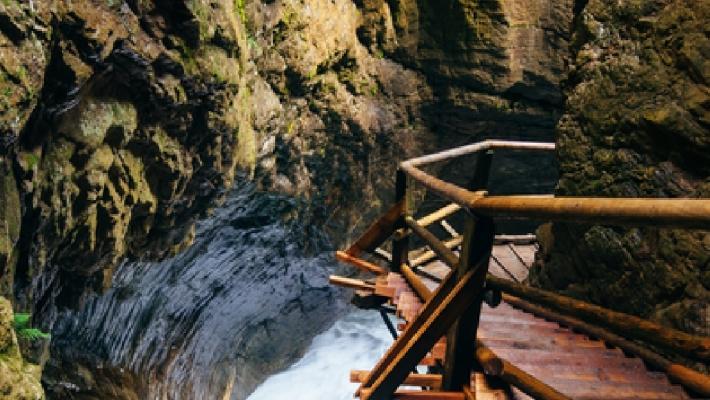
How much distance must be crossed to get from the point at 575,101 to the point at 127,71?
388 centimetres

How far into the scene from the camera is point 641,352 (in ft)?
9.64

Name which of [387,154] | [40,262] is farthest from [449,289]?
[387,154]

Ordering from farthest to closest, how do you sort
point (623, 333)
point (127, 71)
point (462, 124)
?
point (462, 124)
point (127, 71)
point (623, 333)

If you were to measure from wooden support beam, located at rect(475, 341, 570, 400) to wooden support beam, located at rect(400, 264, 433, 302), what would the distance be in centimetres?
136

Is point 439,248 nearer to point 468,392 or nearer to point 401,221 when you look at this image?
point 468,392

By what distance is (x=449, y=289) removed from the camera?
271 centimetres

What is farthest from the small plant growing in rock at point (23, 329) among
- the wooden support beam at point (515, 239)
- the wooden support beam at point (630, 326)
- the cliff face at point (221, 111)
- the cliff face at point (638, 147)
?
the wooden support beam at point (515, 239)

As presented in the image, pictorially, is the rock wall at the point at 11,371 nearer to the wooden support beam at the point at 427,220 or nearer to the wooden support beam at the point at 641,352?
the wooden support beam at the point at 427,220

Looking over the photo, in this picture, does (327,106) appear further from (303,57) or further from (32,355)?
(32,355)

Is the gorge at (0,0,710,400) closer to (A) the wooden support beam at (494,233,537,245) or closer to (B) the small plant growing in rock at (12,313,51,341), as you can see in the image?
(B) the small plant growing in rock at (12,313,51,341)

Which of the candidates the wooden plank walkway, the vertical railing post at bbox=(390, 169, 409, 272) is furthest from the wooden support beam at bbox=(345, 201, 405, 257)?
the wooden plank walkway

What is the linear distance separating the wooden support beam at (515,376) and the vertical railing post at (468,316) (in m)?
0.08

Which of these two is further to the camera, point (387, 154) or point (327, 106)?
point (387, 154)

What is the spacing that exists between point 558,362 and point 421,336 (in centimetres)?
72
